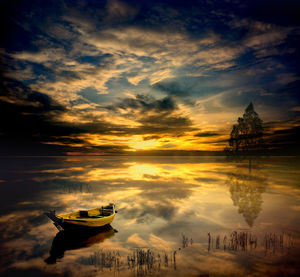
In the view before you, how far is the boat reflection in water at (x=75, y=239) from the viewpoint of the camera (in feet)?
57.8

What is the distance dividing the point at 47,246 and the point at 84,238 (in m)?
3.47

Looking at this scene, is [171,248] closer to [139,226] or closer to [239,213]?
[139,226]

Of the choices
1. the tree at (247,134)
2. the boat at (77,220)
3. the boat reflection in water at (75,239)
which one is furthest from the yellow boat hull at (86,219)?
the tree at (247,134)

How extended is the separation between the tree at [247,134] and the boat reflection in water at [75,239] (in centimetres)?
7457

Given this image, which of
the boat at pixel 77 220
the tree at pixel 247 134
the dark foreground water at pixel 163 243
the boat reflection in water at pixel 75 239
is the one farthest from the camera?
the tree at pixel 247 134

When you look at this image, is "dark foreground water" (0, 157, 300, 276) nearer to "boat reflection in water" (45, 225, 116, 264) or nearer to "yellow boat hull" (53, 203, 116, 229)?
"boat reflection in water" (45, 225, 116, 264)

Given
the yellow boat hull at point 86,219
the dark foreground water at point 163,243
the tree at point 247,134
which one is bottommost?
the dark foreground water at point 163,243

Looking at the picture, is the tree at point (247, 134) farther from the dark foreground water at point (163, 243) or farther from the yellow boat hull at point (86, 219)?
the yellow boat hull at point (86, 219)

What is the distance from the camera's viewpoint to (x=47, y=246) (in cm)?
1858

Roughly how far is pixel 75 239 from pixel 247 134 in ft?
260

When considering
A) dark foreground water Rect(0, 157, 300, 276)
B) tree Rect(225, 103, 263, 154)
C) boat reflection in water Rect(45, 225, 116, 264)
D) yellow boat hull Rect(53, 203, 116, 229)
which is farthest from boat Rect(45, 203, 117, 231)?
tree Rect(225, 103, 263, 154)

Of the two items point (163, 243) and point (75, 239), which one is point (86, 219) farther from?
point (163, 243)

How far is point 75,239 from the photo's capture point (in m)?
19.5

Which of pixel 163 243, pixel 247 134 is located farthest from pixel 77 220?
pixel 247 134
